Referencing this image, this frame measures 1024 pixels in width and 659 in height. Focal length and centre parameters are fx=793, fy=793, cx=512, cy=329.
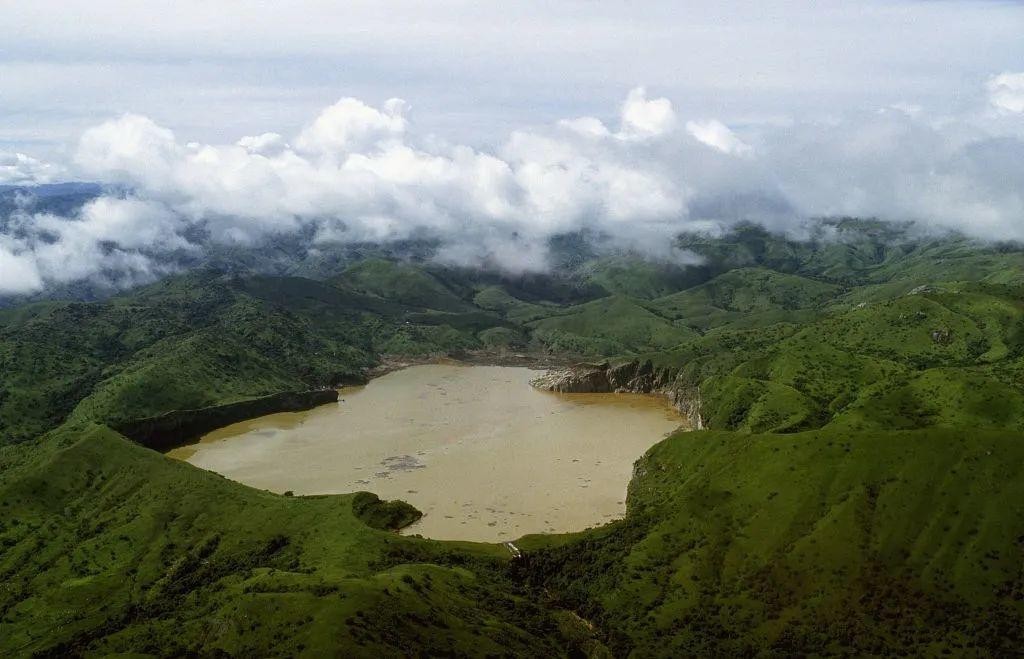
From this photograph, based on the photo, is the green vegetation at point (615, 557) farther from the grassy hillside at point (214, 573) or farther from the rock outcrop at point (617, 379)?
the rock outcrop at point (617, 379)

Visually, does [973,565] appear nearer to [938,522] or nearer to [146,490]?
[938,522]

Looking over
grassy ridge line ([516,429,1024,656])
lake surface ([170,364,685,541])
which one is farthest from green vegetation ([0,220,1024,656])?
lake surface ([170,364,685,541])

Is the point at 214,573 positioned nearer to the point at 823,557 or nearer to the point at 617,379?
the point at 823,557

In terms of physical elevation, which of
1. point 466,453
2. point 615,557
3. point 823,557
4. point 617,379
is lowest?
point 617,379

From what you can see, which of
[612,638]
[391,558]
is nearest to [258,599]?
[391,558]

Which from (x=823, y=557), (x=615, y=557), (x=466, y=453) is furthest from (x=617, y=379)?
(x=823, y=557)

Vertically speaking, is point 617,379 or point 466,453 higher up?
point 466,453

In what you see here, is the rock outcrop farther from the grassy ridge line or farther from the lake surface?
the grassy ridge line

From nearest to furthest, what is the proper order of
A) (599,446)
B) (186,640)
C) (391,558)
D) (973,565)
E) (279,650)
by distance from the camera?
(279,650) < (186,640) < (973,565) < (391,558) < (599,446)
